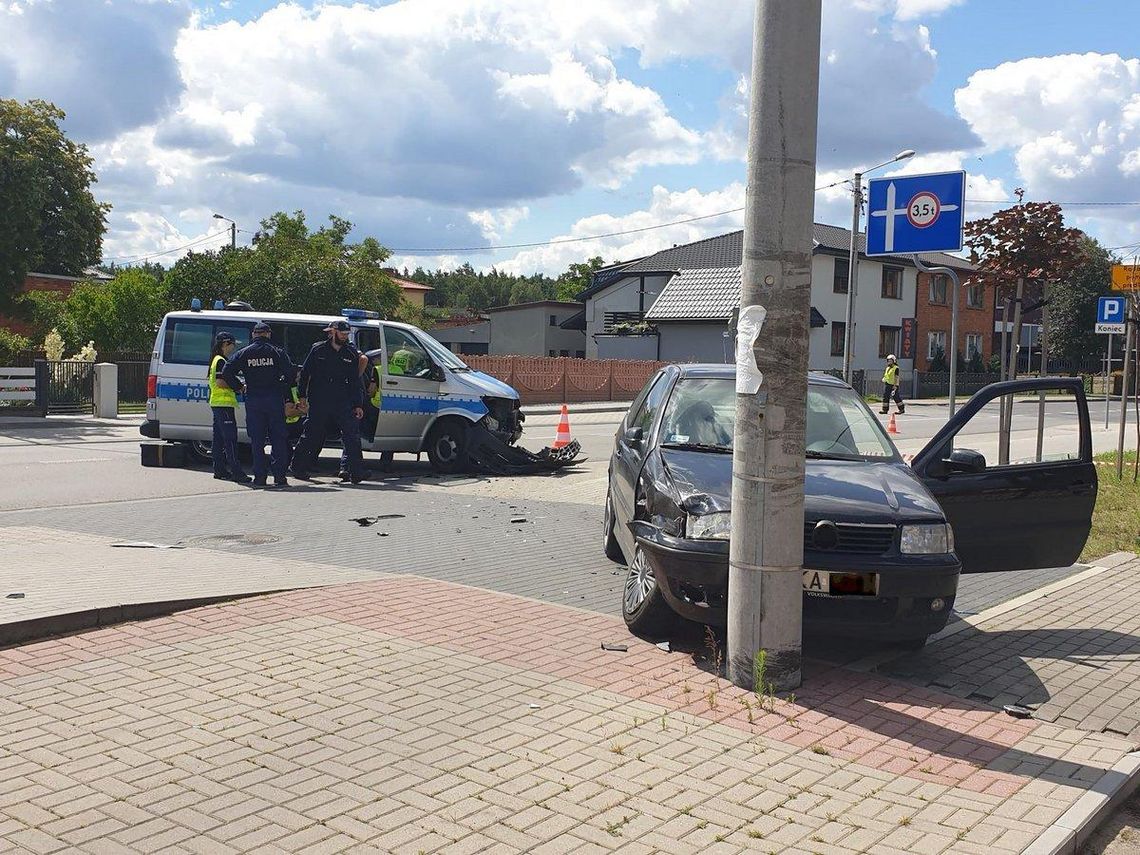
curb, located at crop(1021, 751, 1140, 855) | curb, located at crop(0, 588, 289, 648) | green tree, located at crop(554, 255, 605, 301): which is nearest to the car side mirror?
curb, located at crop(1021, 751, 1140, 855)

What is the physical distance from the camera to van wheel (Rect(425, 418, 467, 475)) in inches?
602

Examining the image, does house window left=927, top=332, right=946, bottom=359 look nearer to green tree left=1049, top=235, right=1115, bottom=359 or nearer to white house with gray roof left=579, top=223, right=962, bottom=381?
white house with gray roof left=579, top=223, right=962, bottom=381

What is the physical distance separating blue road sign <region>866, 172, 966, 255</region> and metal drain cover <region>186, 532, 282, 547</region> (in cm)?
599

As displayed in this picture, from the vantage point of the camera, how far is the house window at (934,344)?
60.9 metres

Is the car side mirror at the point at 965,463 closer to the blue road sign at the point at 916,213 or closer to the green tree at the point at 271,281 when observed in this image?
the blue road sign at the point at 916,213

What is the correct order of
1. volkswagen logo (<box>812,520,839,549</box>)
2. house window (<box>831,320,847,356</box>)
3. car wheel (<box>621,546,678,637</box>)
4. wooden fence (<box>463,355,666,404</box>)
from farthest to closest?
1. house window (<box>831,320,847,356</box>)
2. wooden fence (<box>463,355,666,404</box>)
3. car wheel (<box>621,546,678,637</box>)
4. volkswagen logo (<box>812,520,839,549</box>)

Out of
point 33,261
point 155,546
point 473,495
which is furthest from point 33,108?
point 155,546

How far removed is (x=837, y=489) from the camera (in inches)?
249

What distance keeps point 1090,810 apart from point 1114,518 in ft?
28.0

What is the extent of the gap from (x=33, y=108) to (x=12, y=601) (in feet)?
90.7

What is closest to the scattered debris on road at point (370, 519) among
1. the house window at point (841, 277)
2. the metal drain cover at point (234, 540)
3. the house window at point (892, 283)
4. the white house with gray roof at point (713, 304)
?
the metal drain cover at point (234, 540)

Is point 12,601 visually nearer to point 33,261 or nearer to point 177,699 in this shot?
point 177,699

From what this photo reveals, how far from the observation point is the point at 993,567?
23.3 ft

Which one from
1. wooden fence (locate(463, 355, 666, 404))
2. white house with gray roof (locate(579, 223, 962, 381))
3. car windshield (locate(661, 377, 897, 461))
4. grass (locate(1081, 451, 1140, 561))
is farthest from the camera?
white house with gray roof (locate(579, 223, 962, 381))
